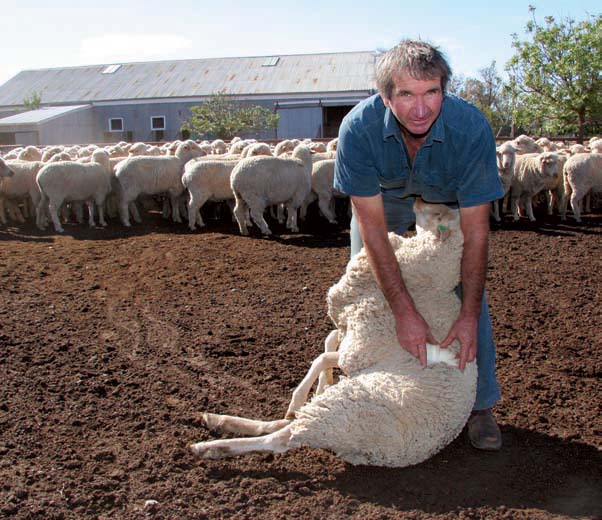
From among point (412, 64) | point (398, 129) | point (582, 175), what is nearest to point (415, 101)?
point (412, 64)

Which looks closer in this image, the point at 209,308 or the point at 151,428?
the point at 151,428

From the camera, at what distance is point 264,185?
10453 millimetres

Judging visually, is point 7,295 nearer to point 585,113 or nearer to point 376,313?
point 376,313

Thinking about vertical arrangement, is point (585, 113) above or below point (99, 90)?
below

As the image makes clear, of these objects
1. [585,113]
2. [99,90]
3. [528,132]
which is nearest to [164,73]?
[99,90]

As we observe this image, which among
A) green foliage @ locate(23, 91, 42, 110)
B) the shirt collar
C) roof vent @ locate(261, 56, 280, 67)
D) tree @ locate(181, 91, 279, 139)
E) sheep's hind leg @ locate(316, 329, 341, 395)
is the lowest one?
sheep's hind leg @ locate(316, 329, 341, 395)

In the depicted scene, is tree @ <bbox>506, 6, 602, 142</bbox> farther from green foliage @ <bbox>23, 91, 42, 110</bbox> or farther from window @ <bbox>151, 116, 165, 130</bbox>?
green foliage @ <bbox>23, 91, 42, 110</bbox>

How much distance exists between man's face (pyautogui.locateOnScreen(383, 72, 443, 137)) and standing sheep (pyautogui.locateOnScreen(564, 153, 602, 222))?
9.60 metres

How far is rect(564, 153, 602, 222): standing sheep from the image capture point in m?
11.3

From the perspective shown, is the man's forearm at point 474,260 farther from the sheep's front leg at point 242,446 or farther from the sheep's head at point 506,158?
the sheep's head at point 506,158

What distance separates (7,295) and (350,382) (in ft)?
15.8

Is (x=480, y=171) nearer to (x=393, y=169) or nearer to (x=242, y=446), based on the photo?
(x=393, y=169)

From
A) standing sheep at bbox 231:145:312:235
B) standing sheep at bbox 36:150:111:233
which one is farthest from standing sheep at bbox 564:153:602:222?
standing sheep at bbox 36:150:111:233

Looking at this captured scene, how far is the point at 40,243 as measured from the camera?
33.2ft
